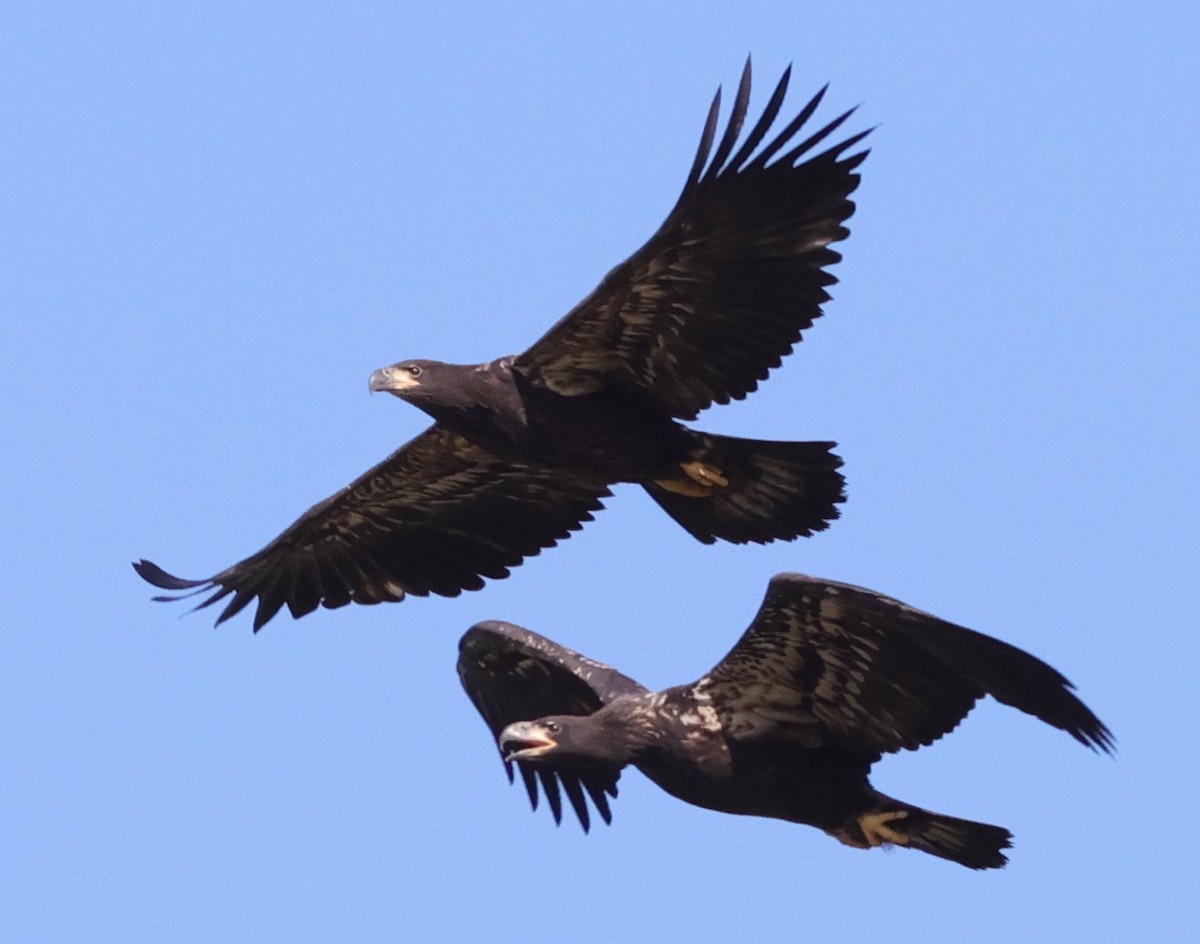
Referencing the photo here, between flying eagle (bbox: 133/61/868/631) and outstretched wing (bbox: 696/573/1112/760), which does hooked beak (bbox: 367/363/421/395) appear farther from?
outstretched wing (bbox: 696/573/1112/760)

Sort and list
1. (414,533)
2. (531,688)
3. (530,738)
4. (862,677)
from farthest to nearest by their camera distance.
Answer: (414,533) → (531,688) → (530,738) → (862,677)

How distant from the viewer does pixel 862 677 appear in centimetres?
1336

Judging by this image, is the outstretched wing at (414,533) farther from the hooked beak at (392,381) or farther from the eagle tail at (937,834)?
the eagle tail at (937,834)

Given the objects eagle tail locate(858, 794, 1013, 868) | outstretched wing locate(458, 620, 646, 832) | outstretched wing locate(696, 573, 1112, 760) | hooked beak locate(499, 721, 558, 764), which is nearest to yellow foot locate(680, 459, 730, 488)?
outstretched wing locate(458, 620, 646, 832)

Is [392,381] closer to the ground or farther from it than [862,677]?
farther from it

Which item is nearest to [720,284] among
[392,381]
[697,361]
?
[697,361]

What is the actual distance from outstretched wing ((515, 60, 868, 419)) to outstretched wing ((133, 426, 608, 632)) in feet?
5.32

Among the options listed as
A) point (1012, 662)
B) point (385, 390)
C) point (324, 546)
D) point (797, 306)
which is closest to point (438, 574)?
point (324, 546)

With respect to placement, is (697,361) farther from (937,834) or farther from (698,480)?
(937,834)

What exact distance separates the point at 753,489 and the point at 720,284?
105cm

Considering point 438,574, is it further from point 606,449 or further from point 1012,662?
point 1012,662

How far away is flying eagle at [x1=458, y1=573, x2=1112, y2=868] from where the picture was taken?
13.1 m

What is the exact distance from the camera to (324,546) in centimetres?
1666

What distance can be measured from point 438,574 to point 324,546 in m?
0.63
